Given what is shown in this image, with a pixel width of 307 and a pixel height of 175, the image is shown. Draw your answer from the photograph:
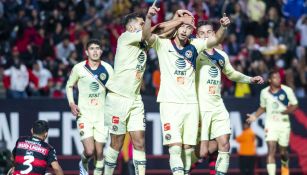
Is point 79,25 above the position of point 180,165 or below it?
above

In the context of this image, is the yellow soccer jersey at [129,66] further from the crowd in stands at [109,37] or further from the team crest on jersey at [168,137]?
the crowd in stands at [109,37]

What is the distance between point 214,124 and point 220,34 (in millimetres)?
2088

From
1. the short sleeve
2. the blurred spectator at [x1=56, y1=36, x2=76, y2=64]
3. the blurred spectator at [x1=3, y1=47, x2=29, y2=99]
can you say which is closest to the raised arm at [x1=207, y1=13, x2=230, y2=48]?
the short sleeve

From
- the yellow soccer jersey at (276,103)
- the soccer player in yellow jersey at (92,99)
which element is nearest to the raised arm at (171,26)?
the soccer player in yellow jersey at (92,99)

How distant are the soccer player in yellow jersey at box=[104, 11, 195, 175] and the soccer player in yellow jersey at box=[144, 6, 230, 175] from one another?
2.22 feet

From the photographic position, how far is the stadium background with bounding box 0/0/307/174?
28.7m

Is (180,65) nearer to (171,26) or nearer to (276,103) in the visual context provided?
(171,26)

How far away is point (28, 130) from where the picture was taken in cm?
2842

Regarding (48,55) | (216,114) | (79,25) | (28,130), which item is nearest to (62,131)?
(28,130)

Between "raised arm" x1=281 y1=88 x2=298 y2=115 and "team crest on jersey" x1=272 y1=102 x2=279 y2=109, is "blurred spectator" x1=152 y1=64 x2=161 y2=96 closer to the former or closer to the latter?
"team crest on jersey" x1=272 y1=102 x2=279 y2=109

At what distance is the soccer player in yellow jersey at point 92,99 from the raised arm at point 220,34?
3.07 m

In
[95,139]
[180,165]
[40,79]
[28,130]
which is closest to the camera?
[180,165]

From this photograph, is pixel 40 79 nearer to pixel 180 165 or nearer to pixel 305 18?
pixel 305 18

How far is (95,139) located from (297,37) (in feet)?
44.3
